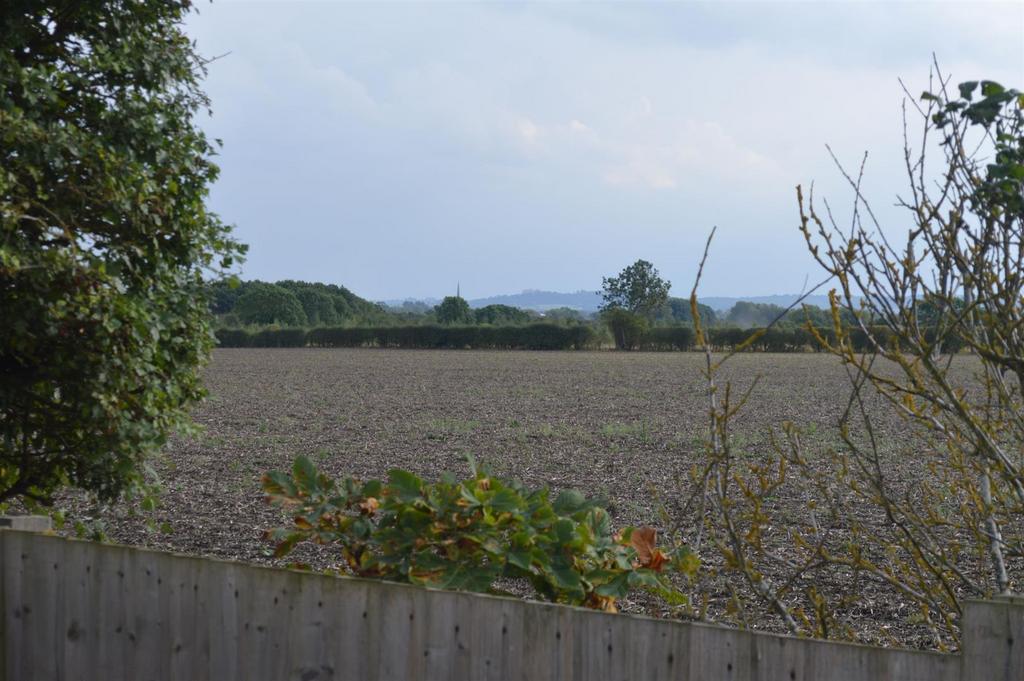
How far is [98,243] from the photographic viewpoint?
4.60 meters

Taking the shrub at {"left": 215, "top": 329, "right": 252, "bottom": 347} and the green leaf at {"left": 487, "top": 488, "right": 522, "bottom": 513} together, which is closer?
the green leaf at {"left": 487, "top": 488, "right": 522, "bottom": 513}

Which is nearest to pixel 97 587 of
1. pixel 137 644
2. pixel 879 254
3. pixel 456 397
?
pixel 137 644

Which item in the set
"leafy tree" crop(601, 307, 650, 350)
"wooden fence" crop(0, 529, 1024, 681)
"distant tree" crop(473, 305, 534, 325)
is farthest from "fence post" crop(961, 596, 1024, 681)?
"distant tree" crop(473, 305, 534, 325)

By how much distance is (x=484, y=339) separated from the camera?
215ft

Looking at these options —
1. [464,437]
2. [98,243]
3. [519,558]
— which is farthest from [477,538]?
[464,437]

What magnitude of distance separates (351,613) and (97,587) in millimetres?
1160

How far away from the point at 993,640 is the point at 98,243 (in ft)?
12.9

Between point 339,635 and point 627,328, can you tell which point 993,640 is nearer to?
point 339,635

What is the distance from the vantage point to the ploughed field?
935 centimetres

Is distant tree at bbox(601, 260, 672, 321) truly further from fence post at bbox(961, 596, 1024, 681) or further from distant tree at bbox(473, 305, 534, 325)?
fence post at bbox(961, 596, 1024, 681)

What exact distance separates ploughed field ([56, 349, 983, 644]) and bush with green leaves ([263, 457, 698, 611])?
0.31 meters

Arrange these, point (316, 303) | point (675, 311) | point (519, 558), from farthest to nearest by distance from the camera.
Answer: point (675, 311) → point (316, 303) → point (519, 558)

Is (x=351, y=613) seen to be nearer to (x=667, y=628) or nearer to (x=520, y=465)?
(x=667, y=628)

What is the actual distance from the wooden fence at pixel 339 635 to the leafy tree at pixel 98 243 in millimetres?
888
